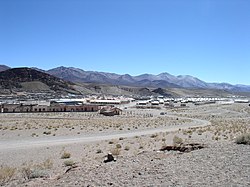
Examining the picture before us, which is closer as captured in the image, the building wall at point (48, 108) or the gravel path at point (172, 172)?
the gravel path at point (172, 172)

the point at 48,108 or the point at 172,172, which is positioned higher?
the point at 172,172

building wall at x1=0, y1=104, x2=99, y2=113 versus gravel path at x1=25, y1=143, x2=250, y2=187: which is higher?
gravel path at x1=25, y1=143, x2=250, y2=187

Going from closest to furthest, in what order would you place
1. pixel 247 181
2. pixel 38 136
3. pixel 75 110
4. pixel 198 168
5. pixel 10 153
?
pixel 247 181 → pixel 198 168 → pixel 10 153 → pixel 38 136 → pixel 75 110

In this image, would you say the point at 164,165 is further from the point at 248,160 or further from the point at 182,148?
the point at 182,148

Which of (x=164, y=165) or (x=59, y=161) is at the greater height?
(x=164, y=165)

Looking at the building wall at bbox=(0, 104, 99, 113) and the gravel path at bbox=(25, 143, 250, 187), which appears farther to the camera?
the building wall at bbox=(0, 104, 99, 113)

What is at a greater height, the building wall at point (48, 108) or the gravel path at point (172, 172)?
the gravel path at point (172, 172)

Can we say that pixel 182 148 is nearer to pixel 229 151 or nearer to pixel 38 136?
pixel 229 151

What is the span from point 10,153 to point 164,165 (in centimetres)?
1840

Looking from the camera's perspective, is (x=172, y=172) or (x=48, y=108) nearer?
(x=172, y=172)

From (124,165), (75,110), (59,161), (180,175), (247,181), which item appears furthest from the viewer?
(75,110)

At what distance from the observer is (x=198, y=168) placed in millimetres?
12367

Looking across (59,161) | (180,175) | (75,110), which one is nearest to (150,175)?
(180,175)

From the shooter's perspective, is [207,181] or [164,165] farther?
[164,165]
